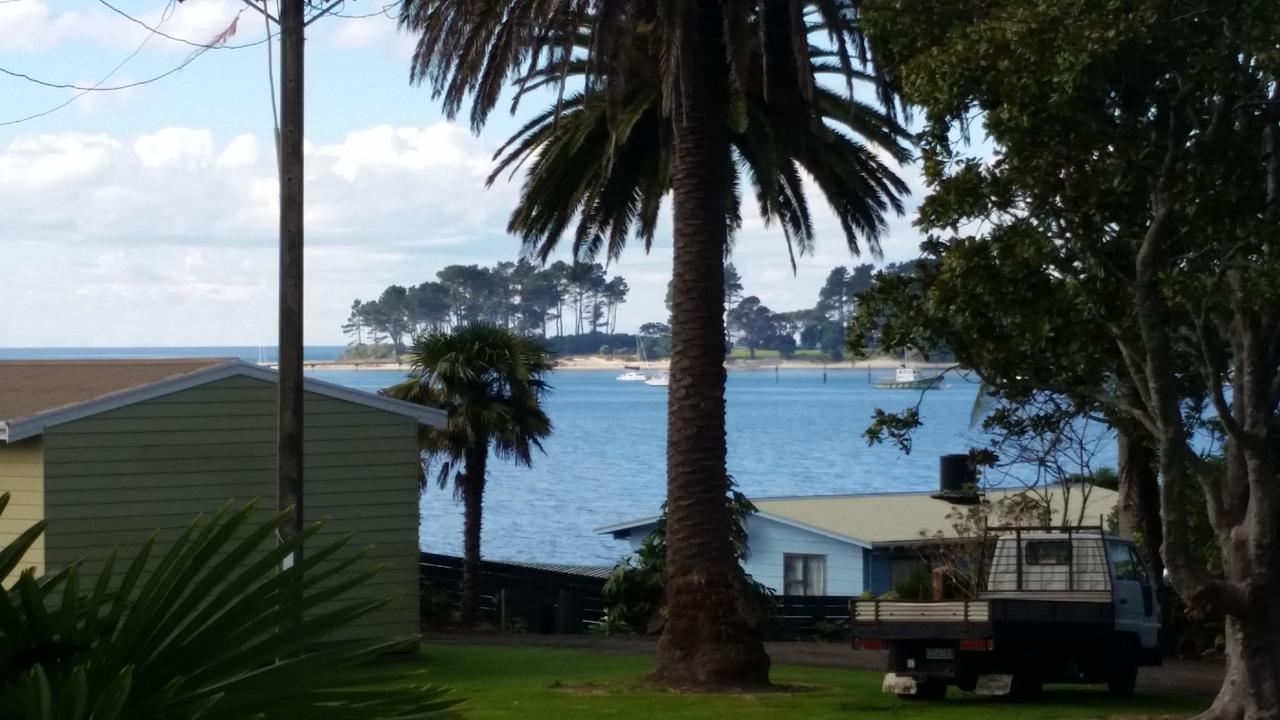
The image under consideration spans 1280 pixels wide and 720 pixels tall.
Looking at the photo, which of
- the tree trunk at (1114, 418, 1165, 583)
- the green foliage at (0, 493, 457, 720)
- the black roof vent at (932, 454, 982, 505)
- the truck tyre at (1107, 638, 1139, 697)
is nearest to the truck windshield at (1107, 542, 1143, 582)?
the truck tyre at (1107, 638, 1139, 697)

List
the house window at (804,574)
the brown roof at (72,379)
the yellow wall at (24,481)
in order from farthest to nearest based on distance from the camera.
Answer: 1. the house window at (804,574)
2. the brown roof at (72,379)
3. the yellow wall at (24,481)

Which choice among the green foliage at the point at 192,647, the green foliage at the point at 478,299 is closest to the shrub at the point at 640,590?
the green foliage at the point at 192,647

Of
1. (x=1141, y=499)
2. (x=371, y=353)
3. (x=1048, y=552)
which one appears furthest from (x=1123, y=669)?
(x=371, y=353)

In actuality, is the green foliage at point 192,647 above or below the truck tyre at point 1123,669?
above

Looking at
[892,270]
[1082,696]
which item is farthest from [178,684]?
[1082,696]

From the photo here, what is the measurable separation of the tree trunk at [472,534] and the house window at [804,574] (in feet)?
26.9

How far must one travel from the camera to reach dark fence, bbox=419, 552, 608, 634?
1280 inches

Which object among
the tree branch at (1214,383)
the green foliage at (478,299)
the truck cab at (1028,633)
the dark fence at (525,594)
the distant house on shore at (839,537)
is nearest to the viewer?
the tree branch at (1214,383)

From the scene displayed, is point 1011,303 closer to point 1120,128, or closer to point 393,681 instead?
point 1120,128

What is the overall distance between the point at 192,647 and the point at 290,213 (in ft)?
33.0

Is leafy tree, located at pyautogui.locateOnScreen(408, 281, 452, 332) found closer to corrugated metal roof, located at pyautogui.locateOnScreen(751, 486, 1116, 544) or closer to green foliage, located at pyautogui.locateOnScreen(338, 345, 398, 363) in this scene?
green foliage, located at pyautogui.locateOnScreen(338, 345, 398, 363)

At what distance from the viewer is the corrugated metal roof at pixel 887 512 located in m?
35.2

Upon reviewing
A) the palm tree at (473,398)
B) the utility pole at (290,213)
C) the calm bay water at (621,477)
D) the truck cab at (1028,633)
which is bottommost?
the calm bay water at (621,477)

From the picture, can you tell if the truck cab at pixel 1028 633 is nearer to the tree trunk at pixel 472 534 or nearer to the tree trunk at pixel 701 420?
the tree trunk at pixel 701 420
